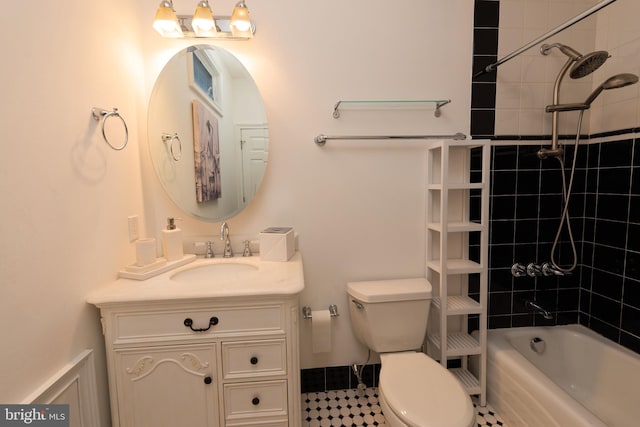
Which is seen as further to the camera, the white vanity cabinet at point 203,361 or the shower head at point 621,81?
the shower head at point 621,81

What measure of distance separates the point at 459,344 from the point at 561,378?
639 millimetres

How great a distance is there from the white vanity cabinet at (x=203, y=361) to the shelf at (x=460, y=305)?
0.87 metres

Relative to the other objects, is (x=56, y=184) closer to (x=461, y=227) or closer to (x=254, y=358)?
(x=254, y=358)

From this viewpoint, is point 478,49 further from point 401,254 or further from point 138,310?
point 138,310

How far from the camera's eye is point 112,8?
131cm

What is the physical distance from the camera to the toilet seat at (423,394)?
3.35 ft

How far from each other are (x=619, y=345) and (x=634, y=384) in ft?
Answer: 0.68

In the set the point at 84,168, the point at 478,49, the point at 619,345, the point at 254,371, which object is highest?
the point at 478,49

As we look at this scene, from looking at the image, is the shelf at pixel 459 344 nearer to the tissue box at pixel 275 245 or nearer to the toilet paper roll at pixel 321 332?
the toilet paper roll at pixel 321 332

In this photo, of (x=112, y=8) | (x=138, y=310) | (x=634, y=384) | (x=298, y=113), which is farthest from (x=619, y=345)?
(x=112, y=8)

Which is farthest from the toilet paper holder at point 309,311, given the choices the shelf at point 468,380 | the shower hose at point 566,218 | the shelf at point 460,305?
the shower hose at point 566,218

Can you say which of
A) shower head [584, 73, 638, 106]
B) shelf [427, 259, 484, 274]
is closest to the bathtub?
shelf [427, 259, 484, 274]

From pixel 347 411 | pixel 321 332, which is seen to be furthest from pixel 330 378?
pixel 321 332

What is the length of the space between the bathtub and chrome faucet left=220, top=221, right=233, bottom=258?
150cm
